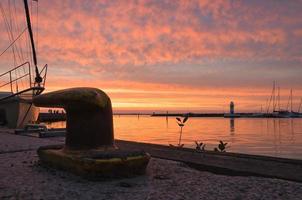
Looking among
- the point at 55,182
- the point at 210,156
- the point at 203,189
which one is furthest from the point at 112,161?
the point at 210,156

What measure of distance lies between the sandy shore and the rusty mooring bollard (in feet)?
0.81

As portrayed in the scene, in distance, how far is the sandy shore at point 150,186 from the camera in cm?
577

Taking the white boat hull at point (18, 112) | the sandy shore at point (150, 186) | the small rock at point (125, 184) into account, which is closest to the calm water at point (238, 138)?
the white boat hull at point (18, 112)

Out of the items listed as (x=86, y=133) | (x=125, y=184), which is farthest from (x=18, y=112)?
(x=125, y=184)

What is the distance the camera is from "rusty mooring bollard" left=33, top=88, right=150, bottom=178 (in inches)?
278

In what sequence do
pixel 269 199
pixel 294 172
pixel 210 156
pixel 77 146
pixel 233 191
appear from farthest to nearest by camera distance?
pixel 210 156 < pixel 77 146 < pixel 294 172 < pixel 233 191 < pixel 269 199

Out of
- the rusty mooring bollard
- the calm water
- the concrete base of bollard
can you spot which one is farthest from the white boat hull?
the concrete base of bollard

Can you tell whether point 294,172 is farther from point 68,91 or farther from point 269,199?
point 68,91

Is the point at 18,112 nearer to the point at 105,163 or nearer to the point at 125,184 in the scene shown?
the point at 105,163

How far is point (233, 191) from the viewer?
6020 millimetres

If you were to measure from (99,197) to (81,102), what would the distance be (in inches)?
95.3

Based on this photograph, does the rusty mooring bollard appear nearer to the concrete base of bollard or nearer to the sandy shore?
the concrete base of bollard

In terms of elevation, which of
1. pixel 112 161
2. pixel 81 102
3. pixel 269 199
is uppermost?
pixel 81 102

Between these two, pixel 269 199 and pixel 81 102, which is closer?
pixel 269 199
